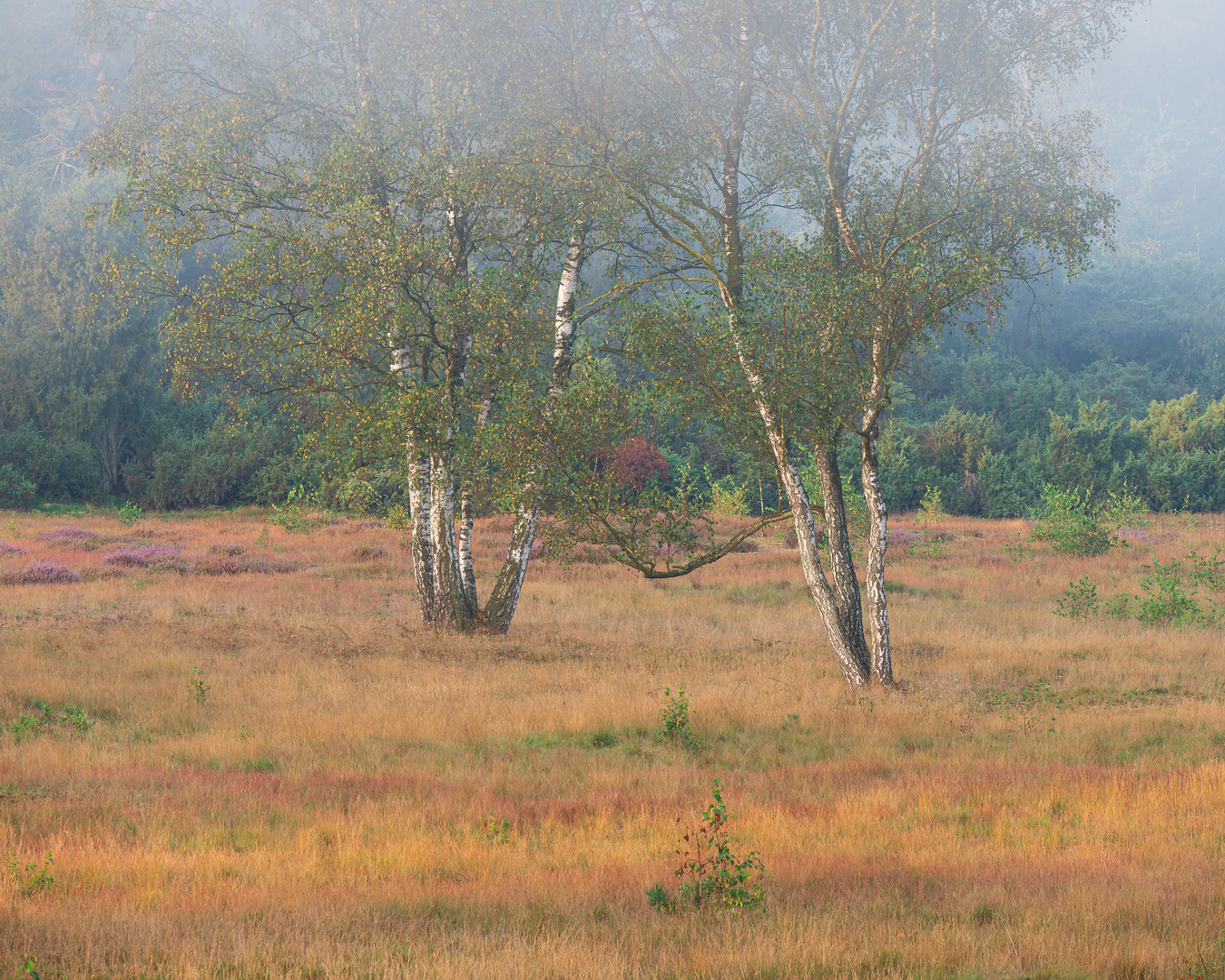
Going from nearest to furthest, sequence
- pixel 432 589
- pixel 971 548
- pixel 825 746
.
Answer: pixel 825 746 < pixel 432 589 < pixel 971 548

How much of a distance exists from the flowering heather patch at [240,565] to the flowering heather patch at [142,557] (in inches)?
39.2

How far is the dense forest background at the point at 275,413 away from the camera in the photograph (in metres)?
50.5

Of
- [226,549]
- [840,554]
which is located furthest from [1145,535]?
[226,549]

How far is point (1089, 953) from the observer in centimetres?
507

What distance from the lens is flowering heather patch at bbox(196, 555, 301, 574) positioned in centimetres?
2767

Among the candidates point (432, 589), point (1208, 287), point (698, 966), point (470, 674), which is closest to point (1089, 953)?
point (698, 966)

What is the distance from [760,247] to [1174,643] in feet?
35.7

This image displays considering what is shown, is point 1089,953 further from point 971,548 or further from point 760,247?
point 971,548

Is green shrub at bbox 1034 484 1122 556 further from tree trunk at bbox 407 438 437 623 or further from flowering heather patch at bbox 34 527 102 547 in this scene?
flowering heather patch at bbox 34 527 102 547

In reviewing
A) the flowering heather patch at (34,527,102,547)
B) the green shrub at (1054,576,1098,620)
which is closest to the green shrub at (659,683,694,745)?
the green shrub at (1054,576,1098,620)

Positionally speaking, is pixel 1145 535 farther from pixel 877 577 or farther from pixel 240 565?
pixel 240 565

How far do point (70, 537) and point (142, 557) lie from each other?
20.1 feet

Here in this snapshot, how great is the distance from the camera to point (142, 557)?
28203 mm

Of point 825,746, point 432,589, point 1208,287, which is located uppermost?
point 1208,287
